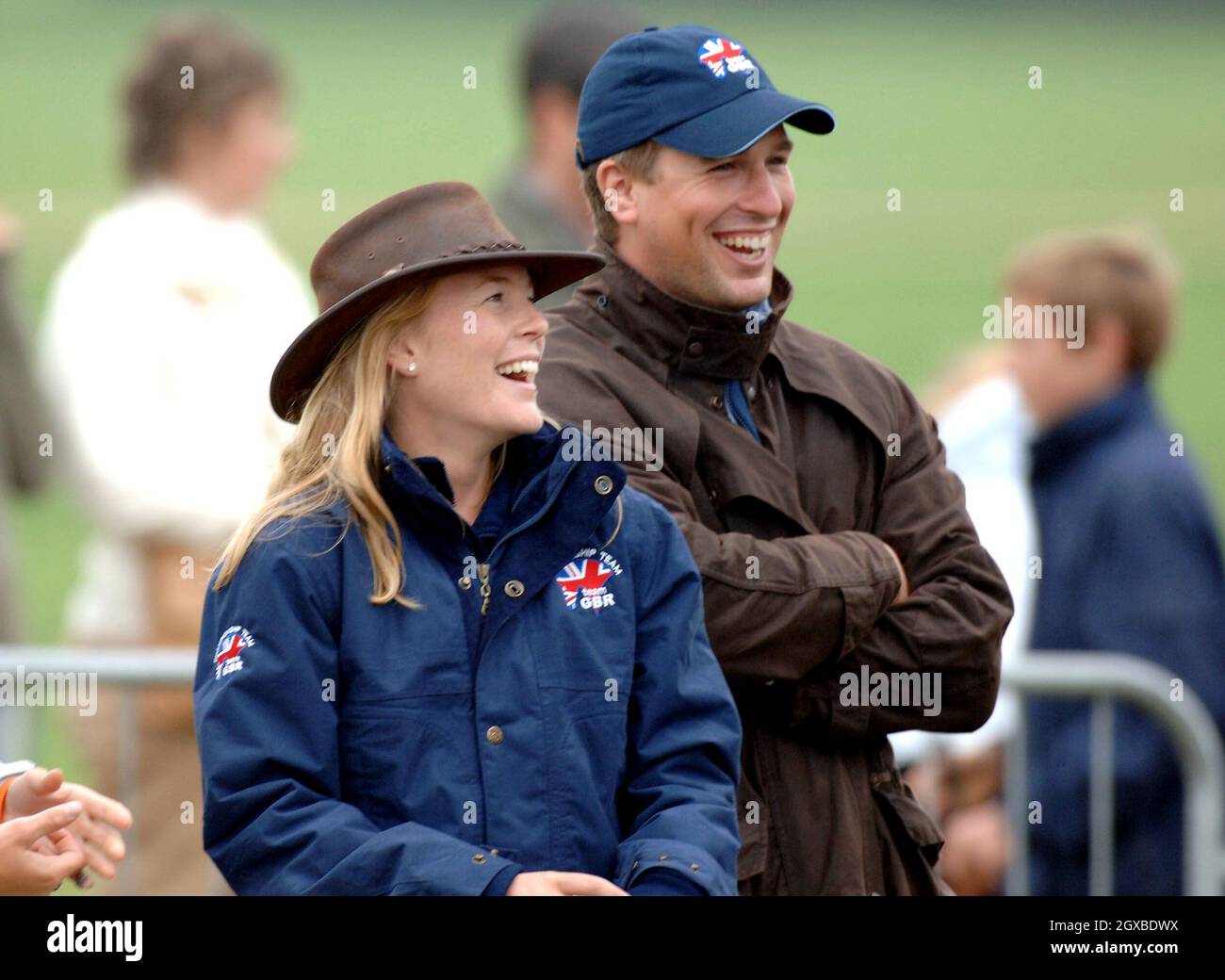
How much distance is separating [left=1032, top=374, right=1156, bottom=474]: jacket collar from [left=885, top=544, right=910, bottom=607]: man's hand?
9.53ft

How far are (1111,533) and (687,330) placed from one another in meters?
2.93

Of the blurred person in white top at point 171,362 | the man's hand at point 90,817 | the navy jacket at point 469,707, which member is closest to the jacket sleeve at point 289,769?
the navy jacket at point 469,707

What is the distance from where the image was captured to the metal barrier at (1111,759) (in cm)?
515

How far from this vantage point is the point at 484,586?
2.88 meters

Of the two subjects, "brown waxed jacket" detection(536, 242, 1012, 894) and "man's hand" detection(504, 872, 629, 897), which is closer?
Answer: "man's hand" detection(504, 872, 629, 897)

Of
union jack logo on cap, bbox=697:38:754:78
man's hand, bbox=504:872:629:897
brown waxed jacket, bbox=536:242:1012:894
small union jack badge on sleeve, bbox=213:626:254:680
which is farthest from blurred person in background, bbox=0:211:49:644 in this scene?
man's hand, bbox=504:872:629:897

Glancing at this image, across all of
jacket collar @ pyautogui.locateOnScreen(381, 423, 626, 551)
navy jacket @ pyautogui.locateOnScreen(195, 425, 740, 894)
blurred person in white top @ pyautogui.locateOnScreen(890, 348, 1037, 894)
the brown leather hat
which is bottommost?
blurred person in white top @ pyautogui.locateOnScreen(890, 348, 1037, 894)

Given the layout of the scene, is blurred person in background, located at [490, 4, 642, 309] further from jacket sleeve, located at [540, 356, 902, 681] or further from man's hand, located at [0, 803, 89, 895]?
man's hand, located at [0, 803, 89, 895]

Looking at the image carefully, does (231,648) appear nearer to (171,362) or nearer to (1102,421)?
(171,362)

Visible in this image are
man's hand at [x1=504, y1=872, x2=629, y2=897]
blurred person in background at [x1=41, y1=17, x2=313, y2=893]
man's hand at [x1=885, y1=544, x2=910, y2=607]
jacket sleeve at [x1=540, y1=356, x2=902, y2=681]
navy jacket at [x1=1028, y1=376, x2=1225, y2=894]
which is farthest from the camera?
navy jacket at [x1=1028, y1=376, x2=1225, y2=894]

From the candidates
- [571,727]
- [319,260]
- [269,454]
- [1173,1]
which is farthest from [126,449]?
[1173,1]

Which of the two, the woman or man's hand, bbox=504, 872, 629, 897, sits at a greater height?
the woman

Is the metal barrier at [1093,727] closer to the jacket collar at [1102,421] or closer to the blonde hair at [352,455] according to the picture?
the jacket collar at [1102,421]

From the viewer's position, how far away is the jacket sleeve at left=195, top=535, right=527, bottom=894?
8.77 feet
